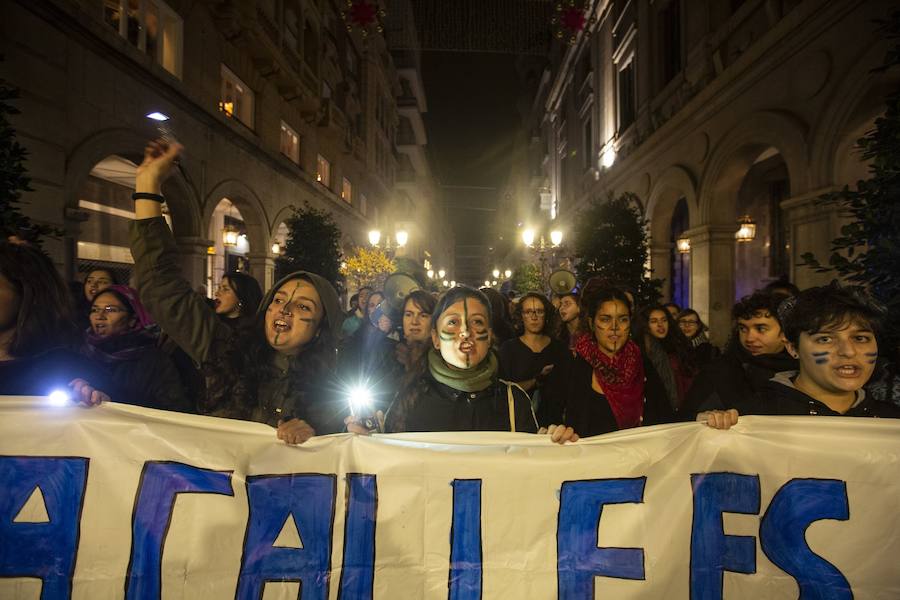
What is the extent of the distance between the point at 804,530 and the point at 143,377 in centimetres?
374

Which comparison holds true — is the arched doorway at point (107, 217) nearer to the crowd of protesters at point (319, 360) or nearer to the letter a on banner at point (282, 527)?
the crowd of protesters at point (319, 360)

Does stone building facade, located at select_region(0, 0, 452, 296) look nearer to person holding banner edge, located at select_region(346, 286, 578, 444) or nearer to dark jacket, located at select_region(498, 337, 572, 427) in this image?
person holding banner edge, located at select_region(346, 286, 578, 444)

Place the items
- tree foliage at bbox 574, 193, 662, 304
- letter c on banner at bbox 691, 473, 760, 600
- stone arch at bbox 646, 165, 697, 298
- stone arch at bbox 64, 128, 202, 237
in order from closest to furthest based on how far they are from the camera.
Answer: letter c on banner at bbox 691, 473, 760, 600 → stone arch at bbox 64, 128, 202, 237 → tree foliage at bbox 574, 193, 662, 304 → stone arch at bbox 646, 165, 697, 298

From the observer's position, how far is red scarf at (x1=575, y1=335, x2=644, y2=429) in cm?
372

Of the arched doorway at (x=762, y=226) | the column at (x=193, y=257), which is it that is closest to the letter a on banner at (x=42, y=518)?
the column at (x=193, y=257)

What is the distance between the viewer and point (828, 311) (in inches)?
102

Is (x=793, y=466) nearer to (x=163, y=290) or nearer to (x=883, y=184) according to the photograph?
(x=883, y=184)

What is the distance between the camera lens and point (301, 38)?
19.7 m

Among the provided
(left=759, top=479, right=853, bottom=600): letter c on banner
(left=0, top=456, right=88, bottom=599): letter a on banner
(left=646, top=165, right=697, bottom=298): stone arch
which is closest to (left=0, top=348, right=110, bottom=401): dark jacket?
(left=0, top=456, right=88, bottom=599): letter a on banner

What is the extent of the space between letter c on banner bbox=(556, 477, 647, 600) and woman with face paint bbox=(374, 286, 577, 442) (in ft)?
1.48

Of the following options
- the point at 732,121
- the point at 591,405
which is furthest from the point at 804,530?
the point at 732,121

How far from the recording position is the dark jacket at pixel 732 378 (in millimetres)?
3676

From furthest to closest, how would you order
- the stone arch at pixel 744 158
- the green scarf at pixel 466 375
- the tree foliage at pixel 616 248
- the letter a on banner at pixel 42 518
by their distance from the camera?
the tree foliage at pixel 616 248 < the stone arch at pixel 744 158 < the green scarf at pixel 466 375 < the letter a on banner at pixel 42 518

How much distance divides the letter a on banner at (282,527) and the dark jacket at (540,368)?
1846 mm
